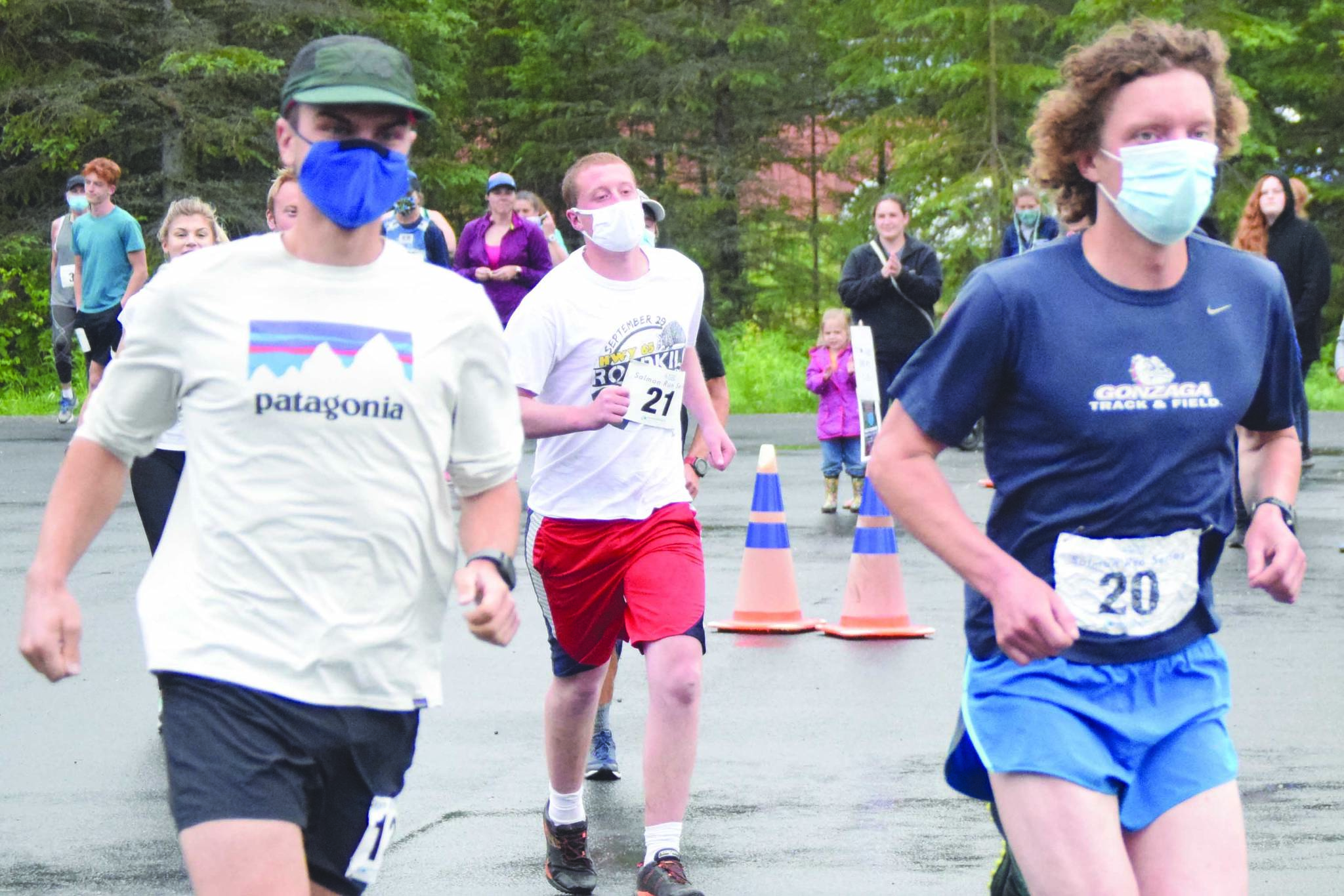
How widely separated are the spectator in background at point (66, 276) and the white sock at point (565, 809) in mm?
13114

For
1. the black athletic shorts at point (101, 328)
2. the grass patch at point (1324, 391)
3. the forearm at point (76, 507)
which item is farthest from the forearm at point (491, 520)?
the grass patch at point (1324, 391)

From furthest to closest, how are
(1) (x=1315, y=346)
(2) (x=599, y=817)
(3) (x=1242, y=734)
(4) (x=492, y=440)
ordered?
(1) (x=1315, y=346) → (3) (x=1242, y=734) → (2) (x=599, y=817) → (4) (x=492, y=440)

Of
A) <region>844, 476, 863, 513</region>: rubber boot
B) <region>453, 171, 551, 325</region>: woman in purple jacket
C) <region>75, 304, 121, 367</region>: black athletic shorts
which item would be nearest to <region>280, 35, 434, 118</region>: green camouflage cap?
<region>453, 171, 551, 325</region>: woman in purple jacket

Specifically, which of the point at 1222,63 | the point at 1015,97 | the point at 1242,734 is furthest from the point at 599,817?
the point at 1015,97

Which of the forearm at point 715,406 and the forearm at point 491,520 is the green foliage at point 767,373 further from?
the forearm at point 491,520

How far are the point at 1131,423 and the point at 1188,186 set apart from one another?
418mm

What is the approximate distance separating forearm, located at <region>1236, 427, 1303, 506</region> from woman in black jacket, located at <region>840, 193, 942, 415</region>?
975 cm

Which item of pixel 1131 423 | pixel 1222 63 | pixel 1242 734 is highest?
pixel 1222 63

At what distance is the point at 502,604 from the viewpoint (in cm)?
337

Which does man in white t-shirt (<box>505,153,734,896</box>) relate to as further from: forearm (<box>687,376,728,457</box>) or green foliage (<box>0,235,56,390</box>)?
green foliage (<box>0,235,56,390</box>)

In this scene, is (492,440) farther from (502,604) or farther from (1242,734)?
(1242,734)

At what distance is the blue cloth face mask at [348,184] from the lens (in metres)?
3.34

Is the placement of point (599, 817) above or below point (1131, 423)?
below

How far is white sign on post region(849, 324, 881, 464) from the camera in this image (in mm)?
12992
